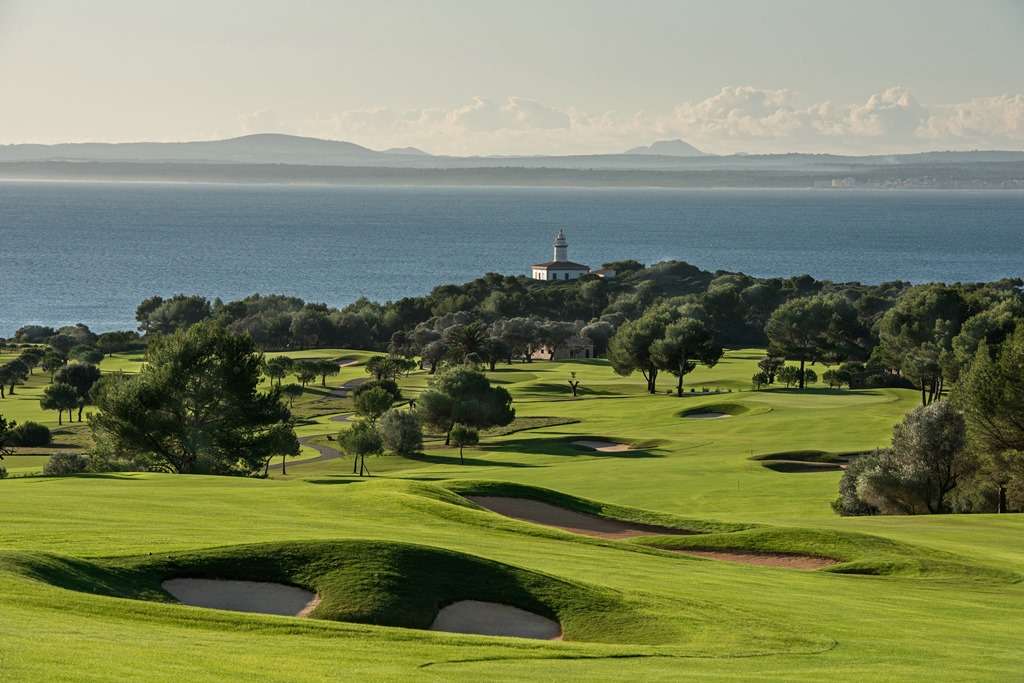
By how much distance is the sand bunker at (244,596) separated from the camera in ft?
71.5

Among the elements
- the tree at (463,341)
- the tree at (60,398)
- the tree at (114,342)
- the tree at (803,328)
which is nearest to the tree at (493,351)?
the tree at (463,341)

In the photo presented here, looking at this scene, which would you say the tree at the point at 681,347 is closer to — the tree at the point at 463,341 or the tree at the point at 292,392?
the tree at the point at 463,341

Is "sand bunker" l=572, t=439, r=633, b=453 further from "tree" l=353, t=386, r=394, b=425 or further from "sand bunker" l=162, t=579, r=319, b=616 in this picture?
"sand bunker" l=162, t=579, r=319, b=616

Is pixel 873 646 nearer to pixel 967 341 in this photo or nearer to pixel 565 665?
pixel 565 665

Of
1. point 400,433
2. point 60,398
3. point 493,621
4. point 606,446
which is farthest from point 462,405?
point 493,621

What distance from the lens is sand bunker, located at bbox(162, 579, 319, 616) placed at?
858 inches

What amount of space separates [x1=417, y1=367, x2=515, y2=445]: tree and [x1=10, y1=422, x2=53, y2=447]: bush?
21878 millimetres

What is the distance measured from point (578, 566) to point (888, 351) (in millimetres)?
73296

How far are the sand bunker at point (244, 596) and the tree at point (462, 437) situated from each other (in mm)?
43995

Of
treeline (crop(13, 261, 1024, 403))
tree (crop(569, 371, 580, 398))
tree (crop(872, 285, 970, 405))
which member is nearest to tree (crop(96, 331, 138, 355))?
treeline (crop(13, 261, 1024, 403))

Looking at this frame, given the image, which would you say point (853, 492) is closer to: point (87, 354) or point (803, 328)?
point (803, 328)

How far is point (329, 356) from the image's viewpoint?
5187 inches

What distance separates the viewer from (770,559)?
3234 centimetres

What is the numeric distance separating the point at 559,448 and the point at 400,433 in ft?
30.2
